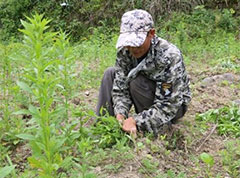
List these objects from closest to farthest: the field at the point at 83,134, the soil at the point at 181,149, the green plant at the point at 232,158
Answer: the field at the point at 83,134
the soil at the point at 181,149
the green plant at the point at 232,158

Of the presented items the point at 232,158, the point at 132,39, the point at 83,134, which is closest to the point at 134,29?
the point at 132,39

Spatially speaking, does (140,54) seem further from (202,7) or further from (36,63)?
(202,7)

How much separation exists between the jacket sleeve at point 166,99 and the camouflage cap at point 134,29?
17.6 inches

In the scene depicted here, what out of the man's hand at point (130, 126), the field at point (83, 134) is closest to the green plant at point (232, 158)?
the field at point (83, 134)

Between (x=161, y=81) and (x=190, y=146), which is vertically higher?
(x=161, y=81)

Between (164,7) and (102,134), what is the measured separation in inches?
325

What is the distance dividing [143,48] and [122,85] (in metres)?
0.53

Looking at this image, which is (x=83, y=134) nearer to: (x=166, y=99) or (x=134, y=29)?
(x=166, y=99)

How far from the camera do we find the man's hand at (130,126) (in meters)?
3.22

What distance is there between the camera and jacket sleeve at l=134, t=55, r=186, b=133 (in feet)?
11.2

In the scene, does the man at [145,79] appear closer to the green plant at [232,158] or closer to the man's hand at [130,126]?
the man's hand at [130,126]

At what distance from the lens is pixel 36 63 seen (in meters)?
2.15

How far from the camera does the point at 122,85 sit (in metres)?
3.70

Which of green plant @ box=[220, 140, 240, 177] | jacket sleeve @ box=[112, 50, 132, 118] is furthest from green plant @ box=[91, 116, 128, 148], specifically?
green plant @ box=[220, 140, 240, 177]
